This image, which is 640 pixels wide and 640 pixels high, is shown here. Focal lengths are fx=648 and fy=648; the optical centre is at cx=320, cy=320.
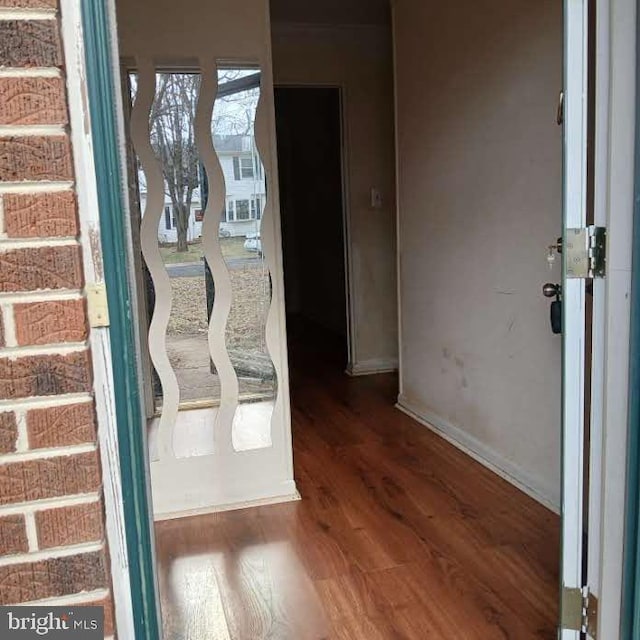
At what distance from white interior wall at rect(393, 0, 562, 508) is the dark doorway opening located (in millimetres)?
1977

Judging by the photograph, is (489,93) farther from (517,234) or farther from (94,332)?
(94,332)

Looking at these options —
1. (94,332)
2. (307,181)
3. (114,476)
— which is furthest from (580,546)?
(307,181)

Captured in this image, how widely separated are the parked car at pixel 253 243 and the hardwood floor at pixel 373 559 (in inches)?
41.5

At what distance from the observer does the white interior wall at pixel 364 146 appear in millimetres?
4469

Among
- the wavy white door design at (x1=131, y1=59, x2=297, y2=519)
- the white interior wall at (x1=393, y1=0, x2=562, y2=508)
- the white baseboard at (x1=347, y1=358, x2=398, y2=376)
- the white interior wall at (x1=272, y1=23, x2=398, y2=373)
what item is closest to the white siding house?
the wavy white door design at (x1=131, y1=59, x2=297, y2=519)

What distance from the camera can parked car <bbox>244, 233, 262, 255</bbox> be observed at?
8.48ft

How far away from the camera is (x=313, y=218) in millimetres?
7043

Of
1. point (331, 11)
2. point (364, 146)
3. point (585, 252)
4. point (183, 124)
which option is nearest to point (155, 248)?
point (183, 124)

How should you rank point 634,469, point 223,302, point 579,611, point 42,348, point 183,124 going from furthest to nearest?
point 223,302 < point 183,124 < point 579,611 < point 634,469 < point 42,348

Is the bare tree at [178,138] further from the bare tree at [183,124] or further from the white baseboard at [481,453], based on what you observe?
the white baseboard at [481,453]

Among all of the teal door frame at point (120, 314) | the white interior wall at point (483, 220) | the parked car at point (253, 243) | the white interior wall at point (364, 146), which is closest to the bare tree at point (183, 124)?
the parked car at point (253, 243)

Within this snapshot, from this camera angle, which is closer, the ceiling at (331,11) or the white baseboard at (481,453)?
the white baseboard at (481,453)

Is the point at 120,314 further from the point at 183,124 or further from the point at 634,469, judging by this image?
the point at 183,124

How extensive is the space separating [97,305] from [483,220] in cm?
223
